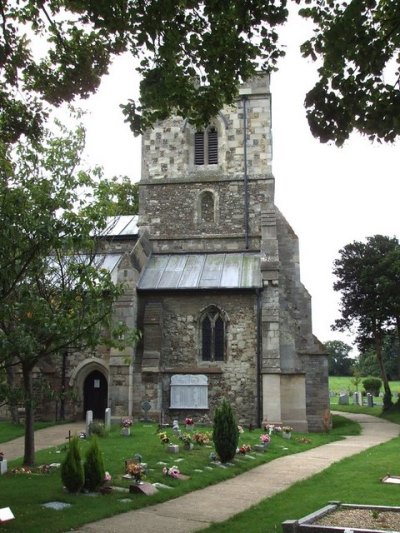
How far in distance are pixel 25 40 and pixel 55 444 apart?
11.0 m

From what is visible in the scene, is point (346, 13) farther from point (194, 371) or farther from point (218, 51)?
point (194, 371)

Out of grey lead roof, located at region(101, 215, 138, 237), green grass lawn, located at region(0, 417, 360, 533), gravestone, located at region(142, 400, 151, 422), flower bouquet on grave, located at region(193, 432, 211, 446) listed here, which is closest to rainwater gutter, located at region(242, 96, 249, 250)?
grey lead roof, located at region(101, 215, 138, 237)

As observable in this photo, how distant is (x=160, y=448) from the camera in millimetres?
14562

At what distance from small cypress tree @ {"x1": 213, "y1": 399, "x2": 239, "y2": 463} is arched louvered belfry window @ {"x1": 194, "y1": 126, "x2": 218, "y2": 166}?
48.5 ft

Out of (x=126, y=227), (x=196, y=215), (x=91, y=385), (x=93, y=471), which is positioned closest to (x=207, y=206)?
(x=196, y=215)

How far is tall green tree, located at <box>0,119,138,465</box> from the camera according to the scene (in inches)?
345

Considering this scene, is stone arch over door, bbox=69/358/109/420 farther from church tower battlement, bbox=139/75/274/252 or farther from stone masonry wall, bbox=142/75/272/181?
stone masonry wall, bbox=142/75/272/181

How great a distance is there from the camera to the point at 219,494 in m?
10.8

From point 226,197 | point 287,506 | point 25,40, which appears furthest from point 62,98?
point 226,197

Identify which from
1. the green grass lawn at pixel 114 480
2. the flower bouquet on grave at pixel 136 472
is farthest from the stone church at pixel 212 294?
the flower bouquet on grave at pixel 136 472

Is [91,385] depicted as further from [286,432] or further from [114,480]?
[114,480]

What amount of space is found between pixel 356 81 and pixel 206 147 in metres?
18.7

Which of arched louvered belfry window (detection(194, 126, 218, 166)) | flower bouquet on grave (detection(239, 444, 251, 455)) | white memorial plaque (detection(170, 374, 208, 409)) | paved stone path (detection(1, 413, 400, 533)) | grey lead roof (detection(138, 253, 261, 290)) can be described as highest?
arched louvered belfry window (detection(194, 126, 218, 166))

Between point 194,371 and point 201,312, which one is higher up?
point 201,312
